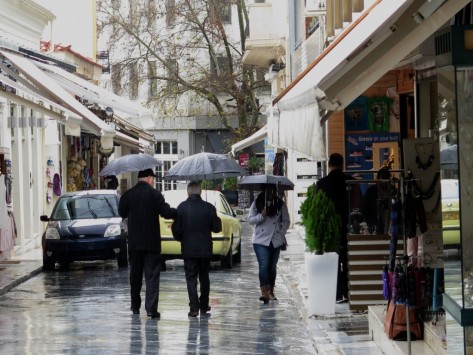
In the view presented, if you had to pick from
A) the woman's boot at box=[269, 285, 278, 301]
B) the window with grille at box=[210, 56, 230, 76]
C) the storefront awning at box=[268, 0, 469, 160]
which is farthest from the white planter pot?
the window with grille at box=[210, 56, 230, 76]

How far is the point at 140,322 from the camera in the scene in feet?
50.9

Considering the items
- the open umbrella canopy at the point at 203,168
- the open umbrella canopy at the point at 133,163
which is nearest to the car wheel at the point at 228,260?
the open umbrella canopy at the point at 203,168

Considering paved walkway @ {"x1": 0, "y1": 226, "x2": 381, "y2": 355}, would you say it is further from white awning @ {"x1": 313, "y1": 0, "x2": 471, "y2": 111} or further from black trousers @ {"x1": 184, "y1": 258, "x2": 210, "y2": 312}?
white awning @ {"x1": 313, "y1": 0, "x2": 471, "y2": 111}

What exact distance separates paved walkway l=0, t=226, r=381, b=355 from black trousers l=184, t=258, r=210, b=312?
1342mm

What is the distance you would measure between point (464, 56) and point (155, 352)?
18.8 feet

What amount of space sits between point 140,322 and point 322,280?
94.7 inches

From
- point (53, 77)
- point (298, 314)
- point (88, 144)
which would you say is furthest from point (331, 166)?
point (88, 144)

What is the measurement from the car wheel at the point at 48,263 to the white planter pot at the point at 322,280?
10490 mm

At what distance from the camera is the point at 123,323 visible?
50.5ft

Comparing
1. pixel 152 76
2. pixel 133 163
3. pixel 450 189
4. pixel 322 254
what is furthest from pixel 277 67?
pixel 450 189

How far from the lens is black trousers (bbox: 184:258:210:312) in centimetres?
1598

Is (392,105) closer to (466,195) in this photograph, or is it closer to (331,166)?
(331,166)

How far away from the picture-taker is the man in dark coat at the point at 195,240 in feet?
52.6

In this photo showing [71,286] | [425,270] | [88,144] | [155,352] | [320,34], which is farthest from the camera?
[88,144]
